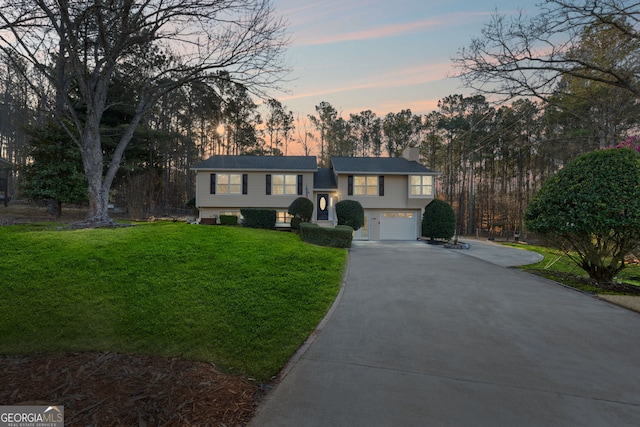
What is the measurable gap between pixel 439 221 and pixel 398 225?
2.86m

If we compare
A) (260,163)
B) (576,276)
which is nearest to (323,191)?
(260,163)

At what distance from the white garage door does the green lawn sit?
11.0 meters

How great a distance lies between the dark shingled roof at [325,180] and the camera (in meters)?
19.6

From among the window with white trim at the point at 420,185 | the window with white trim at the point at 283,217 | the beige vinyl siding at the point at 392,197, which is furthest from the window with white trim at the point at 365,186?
the window with white trim at the point at 283,217

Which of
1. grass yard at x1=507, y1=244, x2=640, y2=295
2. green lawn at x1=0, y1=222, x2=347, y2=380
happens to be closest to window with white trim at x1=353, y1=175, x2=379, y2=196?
grass yard at x1=507, y1=244, x2=640, y2=295

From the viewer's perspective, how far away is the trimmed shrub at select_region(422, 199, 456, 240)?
56.9ft

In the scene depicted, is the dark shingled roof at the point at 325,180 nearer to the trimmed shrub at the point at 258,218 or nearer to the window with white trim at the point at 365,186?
the window with white trim at the point at 365,186

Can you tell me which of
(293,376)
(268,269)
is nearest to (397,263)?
(268,269)

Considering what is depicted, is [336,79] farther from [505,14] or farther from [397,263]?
[397,263]

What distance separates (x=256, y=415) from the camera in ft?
8.23

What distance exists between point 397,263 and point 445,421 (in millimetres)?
7773

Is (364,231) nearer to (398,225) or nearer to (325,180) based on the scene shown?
(398,225)

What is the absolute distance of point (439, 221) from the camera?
17.5 meters
